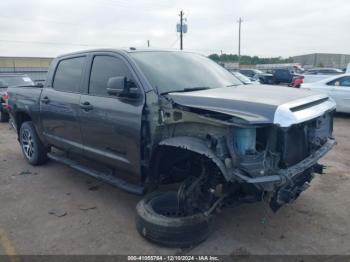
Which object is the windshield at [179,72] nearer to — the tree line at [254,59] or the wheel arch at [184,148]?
the wheel arch at [184,148]

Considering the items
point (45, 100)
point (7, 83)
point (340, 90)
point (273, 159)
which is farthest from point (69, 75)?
point (340, 90)

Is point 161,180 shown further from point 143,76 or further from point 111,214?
point 143,76

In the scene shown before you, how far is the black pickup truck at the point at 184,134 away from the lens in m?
2.99

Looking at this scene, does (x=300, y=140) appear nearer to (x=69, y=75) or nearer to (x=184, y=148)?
(x=184, y=148)

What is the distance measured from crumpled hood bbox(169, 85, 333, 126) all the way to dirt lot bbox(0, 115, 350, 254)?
1.38m

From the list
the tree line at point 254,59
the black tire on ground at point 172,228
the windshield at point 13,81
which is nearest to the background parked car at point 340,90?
the black tire on ground at point 172,228

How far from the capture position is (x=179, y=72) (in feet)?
13.5

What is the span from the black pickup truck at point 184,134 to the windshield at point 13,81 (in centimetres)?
864

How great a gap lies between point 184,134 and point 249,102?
709mm

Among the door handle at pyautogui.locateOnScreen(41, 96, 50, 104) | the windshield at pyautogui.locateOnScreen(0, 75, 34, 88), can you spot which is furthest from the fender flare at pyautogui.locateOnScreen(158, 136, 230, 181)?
the windshield at pyautogui.locateOnScreen(0, 75, 34, 88)

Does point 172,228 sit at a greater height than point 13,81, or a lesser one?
lesser

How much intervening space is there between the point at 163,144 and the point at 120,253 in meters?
1.14

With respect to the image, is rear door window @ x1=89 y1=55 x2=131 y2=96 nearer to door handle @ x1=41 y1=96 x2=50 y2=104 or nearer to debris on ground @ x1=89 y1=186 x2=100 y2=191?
door handle @ x1=41 y1=96 x2=50 y2=104

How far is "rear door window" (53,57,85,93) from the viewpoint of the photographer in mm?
4805
